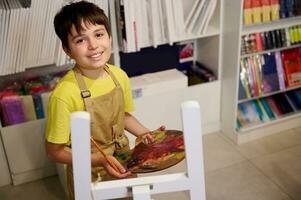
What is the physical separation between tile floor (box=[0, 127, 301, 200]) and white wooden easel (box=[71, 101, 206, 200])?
1102 mm

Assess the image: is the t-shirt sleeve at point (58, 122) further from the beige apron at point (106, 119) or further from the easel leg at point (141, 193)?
the easel leg at point (141, 193)

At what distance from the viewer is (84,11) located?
1.17m

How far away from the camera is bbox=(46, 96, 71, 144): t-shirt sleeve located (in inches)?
46.3

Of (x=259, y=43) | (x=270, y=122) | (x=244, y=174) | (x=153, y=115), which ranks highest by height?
(x=259, y=43)

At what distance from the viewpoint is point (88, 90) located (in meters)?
1.25

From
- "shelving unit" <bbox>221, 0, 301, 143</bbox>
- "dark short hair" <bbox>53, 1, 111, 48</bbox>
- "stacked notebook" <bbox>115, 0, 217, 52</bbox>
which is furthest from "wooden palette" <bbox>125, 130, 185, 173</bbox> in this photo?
"shelving unit" <bbox>221, 0, 301, 143</bbox>

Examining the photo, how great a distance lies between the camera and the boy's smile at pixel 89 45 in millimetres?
1153

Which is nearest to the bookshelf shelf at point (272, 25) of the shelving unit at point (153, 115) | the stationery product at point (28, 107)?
the shelving unit at point (153, 115)

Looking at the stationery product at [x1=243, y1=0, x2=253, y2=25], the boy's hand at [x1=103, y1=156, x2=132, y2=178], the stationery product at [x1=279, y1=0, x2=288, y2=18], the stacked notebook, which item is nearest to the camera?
the boy's hand at [x1=103, y1=156, x2=132, y2=178]

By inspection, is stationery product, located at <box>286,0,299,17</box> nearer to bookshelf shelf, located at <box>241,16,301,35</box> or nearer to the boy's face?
bookshelf shelf, located at <box>241,16,301,35</box>

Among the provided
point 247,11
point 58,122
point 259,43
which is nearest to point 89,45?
point 58,122

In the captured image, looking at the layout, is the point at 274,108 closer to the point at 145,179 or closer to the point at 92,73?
the point at 92,73

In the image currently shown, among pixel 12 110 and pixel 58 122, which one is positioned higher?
pixel 58 122

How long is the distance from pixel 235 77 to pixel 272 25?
0.39m
